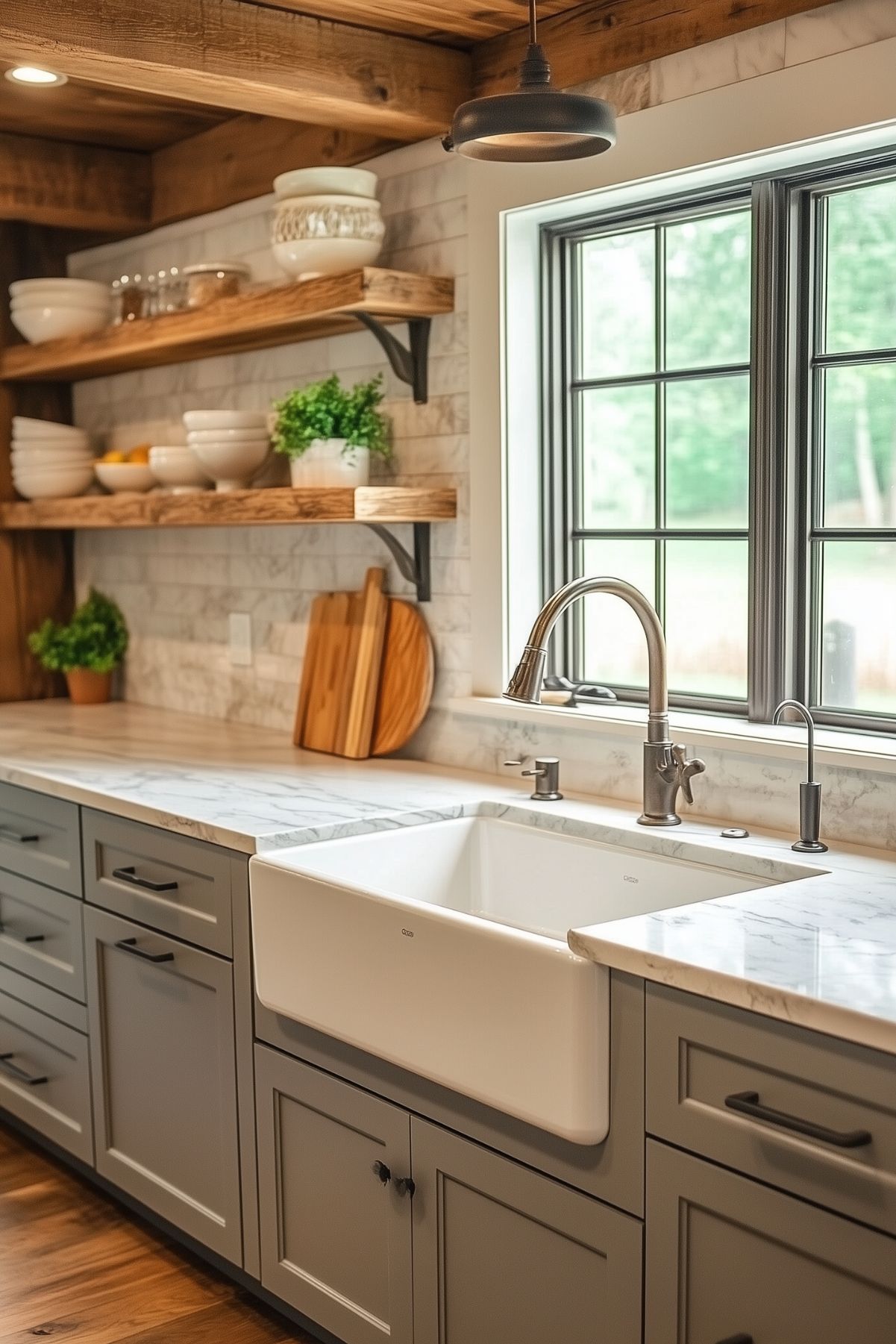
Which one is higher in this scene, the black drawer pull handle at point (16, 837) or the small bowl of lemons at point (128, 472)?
the small bowl of lemons at point (128, 472)

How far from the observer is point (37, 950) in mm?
3189

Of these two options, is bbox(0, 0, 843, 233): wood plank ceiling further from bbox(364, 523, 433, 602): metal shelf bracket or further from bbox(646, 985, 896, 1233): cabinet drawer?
bbox(646, 985, 896, 1233): cabinet drawer

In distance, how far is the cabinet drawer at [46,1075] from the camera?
3076mm

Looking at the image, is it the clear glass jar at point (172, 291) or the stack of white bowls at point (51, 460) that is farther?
the stack of white bowls at point (51, 460)

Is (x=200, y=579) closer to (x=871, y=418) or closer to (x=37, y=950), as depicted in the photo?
(x=37, y=950)

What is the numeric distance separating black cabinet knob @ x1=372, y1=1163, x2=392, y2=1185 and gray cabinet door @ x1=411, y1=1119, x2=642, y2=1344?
0.06 metres

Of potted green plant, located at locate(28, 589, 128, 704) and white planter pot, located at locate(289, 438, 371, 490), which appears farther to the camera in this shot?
potted green plant, located at locate(28, 589, 128, 704)

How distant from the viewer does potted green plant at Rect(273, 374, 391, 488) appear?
A: 121 inches

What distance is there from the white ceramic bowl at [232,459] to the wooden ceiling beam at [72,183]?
926 millimetres

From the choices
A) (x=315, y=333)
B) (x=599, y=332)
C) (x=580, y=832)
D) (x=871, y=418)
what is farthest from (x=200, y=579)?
(x=871, y=418)

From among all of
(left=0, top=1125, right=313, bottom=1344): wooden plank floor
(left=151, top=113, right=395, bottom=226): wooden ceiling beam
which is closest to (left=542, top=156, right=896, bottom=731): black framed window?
(left=151, top=113, right=395, bottom=226): wooden ceiling beam

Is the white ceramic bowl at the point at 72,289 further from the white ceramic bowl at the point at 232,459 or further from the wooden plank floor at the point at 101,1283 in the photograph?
the wooden plank floor at the point at 101,1283

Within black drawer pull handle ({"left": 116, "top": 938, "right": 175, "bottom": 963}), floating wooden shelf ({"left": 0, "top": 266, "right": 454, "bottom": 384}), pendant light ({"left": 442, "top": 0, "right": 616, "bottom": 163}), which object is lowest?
black drawer pull handle ({"left": 116, "top": 938, "right": 175, "bottom": 963})

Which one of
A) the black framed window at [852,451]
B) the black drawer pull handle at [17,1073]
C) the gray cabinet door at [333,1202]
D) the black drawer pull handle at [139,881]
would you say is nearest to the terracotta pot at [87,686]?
the black drawer pull handle at [17,1073]
